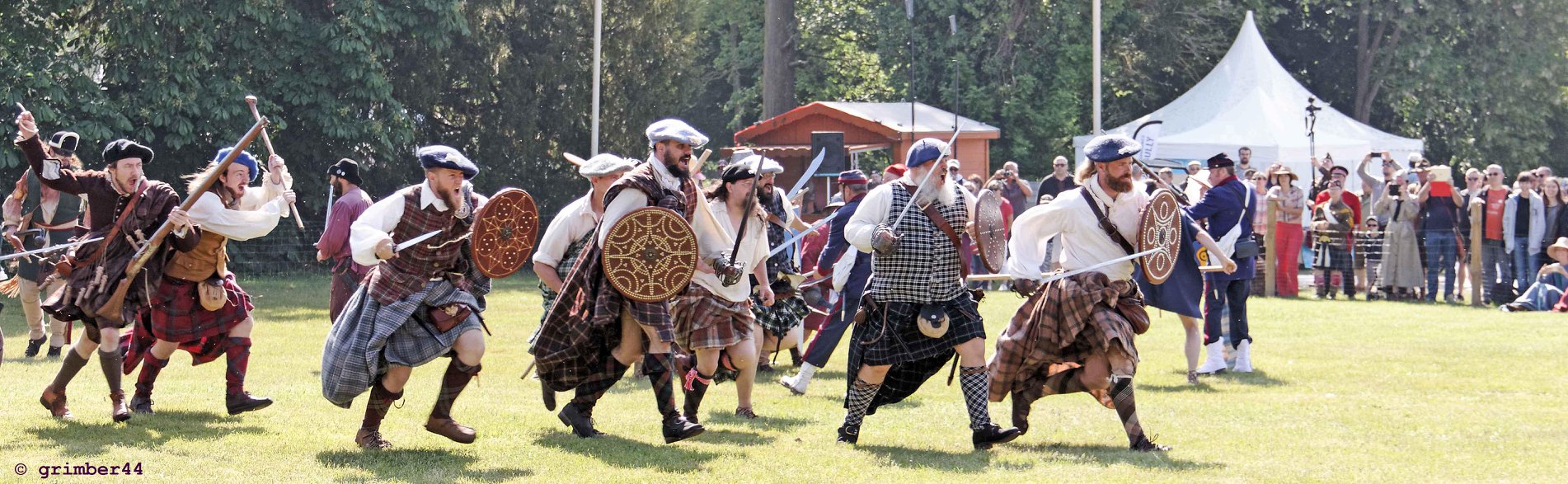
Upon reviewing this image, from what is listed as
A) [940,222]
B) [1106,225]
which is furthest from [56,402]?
[1106,225]

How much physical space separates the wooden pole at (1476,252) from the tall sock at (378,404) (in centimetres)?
1321

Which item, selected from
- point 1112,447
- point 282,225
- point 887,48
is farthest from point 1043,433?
point 887,48

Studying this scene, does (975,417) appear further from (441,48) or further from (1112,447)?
(441,48)

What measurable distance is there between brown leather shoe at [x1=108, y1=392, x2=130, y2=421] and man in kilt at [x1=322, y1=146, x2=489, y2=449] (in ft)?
5.09

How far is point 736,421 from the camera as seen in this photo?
848 centimetres

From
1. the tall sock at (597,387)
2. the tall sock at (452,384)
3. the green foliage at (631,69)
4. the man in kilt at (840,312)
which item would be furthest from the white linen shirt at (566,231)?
the green foliage at (631,69)

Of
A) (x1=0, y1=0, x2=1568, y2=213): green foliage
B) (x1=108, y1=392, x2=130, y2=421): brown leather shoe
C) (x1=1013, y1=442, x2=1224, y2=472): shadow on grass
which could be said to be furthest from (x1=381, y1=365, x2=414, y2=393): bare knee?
(x1=0, y1=0, x2=1568, y2=213): green foliage

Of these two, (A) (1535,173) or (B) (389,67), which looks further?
(B) (389,67)

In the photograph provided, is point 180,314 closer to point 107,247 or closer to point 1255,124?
point 107,247

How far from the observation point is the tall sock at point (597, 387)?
24.9ft

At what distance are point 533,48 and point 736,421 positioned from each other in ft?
51.6

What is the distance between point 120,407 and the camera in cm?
798

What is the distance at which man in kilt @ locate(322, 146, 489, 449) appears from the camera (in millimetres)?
6887

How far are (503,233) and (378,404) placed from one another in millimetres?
925
